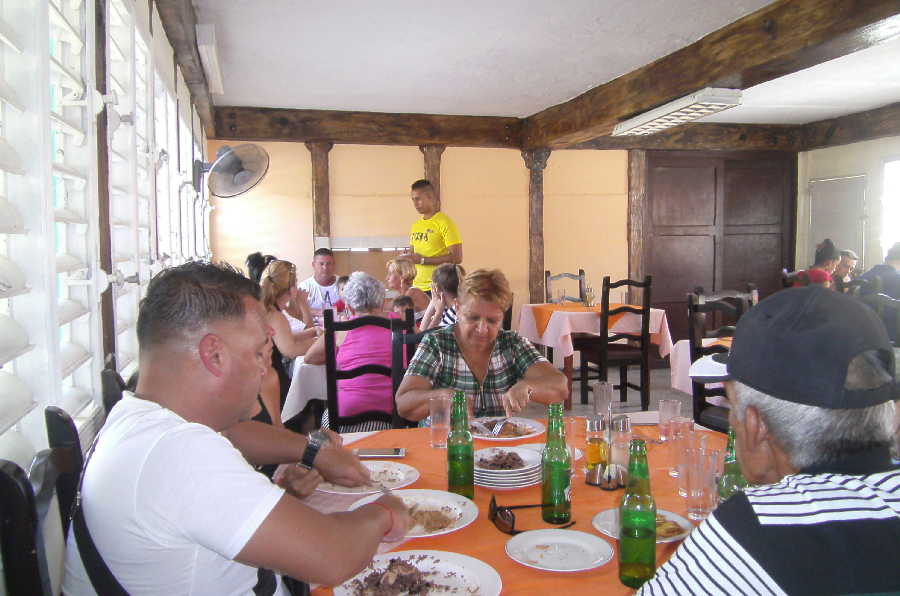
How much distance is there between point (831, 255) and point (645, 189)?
2.24 meters

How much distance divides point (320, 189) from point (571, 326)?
10.1 ft

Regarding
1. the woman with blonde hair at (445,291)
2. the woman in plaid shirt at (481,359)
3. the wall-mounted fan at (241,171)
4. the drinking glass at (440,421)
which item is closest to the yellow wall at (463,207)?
the wall-mounted fan at (241,171)

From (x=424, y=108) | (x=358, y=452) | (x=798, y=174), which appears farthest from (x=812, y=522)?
(x=798, y=174)

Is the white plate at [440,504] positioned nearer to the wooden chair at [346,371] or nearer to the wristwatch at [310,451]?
the wristwatch at [310,451]

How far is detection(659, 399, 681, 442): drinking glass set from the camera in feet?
6.12

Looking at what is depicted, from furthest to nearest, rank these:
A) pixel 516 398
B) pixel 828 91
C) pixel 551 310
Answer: pixel 828 91, pixel 551 310, pixel 516 398

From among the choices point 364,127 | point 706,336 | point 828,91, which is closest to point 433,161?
point 364,127

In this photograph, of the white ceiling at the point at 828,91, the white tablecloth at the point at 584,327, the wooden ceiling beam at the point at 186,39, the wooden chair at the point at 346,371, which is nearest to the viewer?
the wooden chair at the point at 346,371

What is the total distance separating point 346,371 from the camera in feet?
9.37

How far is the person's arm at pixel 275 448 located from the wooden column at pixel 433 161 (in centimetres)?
556

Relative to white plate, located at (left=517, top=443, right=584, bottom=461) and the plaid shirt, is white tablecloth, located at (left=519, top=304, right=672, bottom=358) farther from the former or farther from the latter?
white plate, located at (left=517, top=443, right=584, bottom=461)

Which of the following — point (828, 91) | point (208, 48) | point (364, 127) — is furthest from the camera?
point (364, 127)

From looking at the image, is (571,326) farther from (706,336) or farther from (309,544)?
(309,544)

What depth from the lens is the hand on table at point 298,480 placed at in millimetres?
1531
